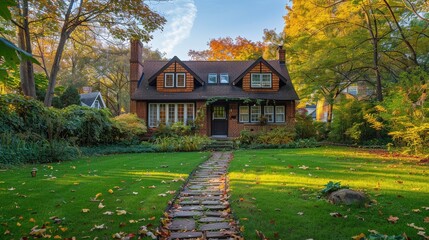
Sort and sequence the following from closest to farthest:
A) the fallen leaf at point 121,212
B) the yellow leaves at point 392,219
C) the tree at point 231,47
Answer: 1. the yellow leaves at point 392,219
2. the fallen leaf at point 121,212
3. the tree at point 231,47

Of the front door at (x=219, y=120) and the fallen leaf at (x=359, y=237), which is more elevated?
the front door at (x=219, y=120)

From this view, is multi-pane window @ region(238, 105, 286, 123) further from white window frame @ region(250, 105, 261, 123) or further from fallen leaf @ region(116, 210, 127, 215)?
fallen leaf @ region(116, 210, 127, 215)

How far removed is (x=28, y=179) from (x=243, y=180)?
530 cm

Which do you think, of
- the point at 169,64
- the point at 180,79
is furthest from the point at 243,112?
the point at 169,64

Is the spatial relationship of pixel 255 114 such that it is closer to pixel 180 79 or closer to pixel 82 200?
pixel 180 79

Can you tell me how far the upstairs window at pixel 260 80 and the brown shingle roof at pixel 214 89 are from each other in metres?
0.69

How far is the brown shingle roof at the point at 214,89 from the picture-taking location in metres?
23.5

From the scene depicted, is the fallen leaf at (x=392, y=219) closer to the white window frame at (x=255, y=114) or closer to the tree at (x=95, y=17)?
the tree at (x=95, y=17)

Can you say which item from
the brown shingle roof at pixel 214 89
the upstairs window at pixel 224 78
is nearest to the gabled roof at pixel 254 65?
the brown shingle roof at pixel 214 89

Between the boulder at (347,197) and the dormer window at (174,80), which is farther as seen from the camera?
the dormer window at (174,80)

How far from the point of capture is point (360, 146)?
1770cm

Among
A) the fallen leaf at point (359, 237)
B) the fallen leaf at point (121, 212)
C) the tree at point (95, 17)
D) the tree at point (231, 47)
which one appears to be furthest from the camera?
the tree at point (231, 47)

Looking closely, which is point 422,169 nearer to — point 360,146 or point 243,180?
point 243,180

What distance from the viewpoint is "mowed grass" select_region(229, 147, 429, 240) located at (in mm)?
4429
